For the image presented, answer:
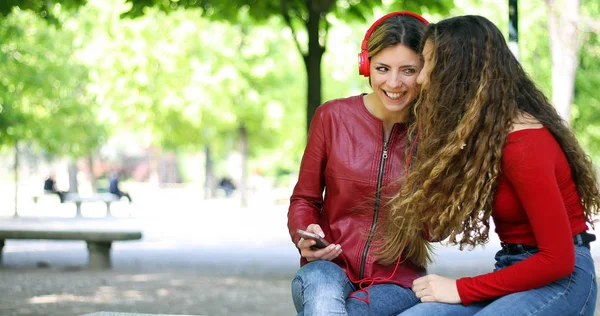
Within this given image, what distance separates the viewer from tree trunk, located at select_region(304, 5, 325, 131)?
10.2 m

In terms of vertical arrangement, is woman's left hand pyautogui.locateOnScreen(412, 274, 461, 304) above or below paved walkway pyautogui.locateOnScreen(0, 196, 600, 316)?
above

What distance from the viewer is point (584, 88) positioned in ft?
85.7

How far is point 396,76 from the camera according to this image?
362cm

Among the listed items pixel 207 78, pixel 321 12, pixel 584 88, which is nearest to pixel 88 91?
pixel 207 78

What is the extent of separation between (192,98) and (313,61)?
19.0m

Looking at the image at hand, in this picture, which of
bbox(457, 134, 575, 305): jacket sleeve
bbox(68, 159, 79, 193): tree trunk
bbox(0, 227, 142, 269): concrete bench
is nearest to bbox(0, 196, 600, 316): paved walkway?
bbox(0, 227, 142, 269): concrete bench

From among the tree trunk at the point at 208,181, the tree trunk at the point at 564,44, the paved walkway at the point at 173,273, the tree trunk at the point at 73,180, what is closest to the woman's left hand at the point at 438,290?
the paved walkway at the point at 173,273

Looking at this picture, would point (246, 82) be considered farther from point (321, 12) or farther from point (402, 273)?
point (402, 273)

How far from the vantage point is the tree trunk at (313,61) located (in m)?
10.2

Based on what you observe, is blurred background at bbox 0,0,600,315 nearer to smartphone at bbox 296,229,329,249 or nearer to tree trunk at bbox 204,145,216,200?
tree trunk at bbox 204,145,216,200

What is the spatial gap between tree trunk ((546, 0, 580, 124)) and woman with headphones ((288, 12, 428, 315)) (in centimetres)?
1600

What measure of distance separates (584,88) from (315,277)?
24.1 meters

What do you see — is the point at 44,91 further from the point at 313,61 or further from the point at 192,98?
the point at 313,61

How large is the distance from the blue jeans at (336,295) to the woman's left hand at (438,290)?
0.72 feet
